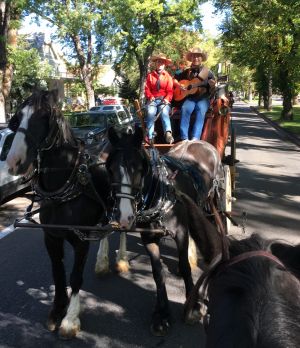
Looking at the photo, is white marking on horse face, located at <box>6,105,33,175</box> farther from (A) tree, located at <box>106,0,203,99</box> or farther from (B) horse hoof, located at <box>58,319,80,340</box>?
(A) tree, located at <box>106,0,203,99</box>

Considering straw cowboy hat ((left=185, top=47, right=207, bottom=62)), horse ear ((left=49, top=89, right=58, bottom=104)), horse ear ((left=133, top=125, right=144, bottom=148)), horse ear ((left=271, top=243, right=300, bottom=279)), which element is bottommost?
horse ear ((left=271, top=243, right=300, bottom=279))

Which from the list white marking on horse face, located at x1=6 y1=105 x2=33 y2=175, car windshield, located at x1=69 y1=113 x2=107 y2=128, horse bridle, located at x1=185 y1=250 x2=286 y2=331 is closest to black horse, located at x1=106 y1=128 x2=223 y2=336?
white marking on horse face, located at x1=6 y1=105 x2=33 y2=175

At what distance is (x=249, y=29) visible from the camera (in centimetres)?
2952

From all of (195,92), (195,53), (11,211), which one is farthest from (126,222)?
(11,211)

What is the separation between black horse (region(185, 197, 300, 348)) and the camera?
1239 mm

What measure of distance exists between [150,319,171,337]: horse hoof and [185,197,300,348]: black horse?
7.76 ft

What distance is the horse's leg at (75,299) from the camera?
12.8 ft

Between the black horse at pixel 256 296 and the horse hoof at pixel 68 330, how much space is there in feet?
8.40

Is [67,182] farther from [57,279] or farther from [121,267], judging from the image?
[121,267]

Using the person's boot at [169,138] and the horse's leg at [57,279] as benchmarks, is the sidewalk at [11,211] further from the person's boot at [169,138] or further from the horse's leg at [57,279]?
the horse's leg at [57,279]

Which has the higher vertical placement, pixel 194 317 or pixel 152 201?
pixel 152 201

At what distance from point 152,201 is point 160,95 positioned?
10.3 ft

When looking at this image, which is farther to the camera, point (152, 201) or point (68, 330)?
point (152, 201)

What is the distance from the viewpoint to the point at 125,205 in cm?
342
